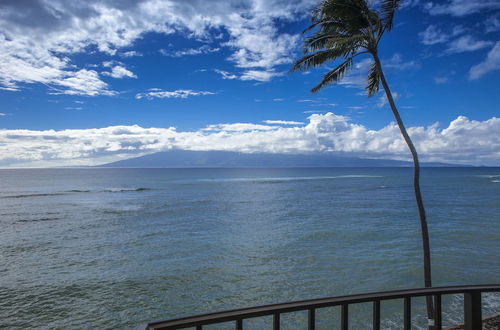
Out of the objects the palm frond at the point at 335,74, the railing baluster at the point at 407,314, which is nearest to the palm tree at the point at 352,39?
the palm frond at the point at 335,74

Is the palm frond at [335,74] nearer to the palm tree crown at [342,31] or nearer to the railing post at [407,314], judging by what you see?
the palm tree crown at [342,31]

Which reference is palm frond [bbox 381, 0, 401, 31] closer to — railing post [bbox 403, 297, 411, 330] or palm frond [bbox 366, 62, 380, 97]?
palm frond [bbox 366, 62, 380, 97]

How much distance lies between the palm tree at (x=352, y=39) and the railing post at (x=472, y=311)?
4.52 meters

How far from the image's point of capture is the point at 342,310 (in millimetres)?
2723

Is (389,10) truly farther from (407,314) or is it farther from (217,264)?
(217,264)

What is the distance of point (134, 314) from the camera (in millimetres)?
11289

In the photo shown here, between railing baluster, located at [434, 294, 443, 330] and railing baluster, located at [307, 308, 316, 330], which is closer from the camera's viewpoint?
railing baluster, located at [307, 308, 316, 330]

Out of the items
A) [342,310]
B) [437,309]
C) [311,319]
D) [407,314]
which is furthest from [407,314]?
[311,319]

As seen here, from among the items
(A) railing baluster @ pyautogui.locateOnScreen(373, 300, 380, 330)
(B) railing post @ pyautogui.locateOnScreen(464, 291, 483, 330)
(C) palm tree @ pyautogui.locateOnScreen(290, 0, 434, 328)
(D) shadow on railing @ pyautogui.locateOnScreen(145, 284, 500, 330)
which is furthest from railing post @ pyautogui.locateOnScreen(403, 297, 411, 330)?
(C) palm tree @ pyautogui.locateOnScreen(290, 0, 434, 328)

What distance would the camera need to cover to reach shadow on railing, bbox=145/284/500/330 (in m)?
2.29

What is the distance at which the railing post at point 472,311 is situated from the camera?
132 inches

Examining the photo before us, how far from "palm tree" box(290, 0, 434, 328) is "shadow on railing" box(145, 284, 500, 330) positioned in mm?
4564

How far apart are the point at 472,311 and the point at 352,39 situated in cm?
663

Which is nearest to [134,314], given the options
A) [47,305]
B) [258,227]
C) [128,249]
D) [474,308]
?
[47,305]
